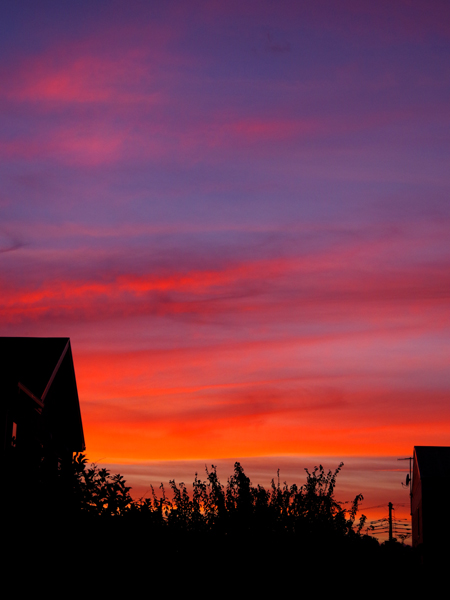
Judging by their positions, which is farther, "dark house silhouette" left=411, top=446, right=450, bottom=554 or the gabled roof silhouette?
"dark house silhouette" left=411, top=446, right=450, bottom=554

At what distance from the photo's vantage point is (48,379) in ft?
78.8

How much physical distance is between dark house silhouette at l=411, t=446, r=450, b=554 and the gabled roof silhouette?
84.7 feet

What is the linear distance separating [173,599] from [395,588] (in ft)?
16.7

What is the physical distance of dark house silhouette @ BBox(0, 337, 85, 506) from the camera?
469 inches

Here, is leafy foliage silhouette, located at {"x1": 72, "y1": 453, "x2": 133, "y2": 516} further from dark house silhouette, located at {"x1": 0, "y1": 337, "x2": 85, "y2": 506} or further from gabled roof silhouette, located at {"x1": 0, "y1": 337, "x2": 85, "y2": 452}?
gabled roof silhouette, located at {"x1": 0, "y1": 337, "x2": 85, "y2": 452}

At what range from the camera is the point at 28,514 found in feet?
35.8

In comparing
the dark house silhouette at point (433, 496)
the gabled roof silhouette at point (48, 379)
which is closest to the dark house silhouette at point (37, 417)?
the gabled roof silhouette at point (48, 379)

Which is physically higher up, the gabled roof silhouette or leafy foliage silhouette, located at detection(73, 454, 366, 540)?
the gabled roof silhouette

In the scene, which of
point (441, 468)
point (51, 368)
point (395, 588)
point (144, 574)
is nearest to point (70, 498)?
point (144, 574)

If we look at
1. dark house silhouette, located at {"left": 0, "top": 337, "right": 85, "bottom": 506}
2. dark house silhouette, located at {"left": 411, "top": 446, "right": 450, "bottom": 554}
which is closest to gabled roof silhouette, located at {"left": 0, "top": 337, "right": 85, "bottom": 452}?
dark house silhouette, located at {"left": 0, "top": 337, "right": 85, "bottom": 506}

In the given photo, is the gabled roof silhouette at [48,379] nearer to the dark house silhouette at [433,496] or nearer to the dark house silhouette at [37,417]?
the dark house silhouette at [37,417]

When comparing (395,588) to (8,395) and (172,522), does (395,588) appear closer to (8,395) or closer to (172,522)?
(172,522)

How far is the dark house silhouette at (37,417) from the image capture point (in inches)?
469

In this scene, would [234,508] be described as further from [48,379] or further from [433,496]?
[433,496]
